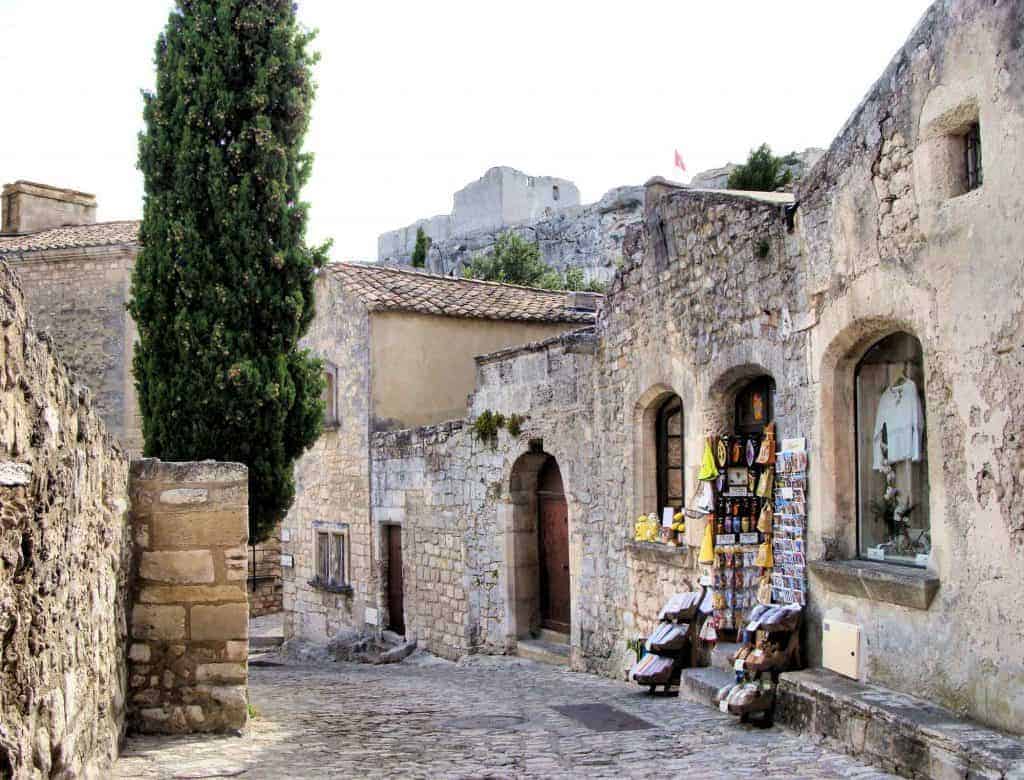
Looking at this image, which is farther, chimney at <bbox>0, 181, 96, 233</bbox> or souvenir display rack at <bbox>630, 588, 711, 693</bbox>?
chimney at <bbox>0, 181, 96, 233</bbox>

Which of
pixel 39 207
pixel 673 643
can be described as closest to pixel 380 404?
pixel 673 643

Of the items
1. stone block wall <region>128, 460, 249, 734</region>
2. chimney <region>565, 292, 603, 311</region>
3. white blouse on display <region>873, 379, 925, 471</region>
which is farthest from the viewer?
chimney <region>565, 292, 603, 311</region>

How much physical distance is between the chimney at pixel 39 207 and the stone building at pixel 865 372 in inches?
578

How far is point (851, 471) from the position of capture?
785 cm

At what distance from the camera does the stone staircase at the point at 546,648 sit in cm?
1287

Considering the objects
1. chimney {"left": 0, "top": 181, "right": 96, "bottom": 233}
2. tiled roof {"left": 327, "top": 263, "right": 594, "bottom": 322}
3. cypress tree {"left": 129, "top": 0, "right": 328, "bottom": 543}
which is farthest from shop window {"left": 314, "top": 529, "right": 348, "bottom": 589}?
chimney {"left": 0, "top": 181, "right": 96, "bottom": 233}

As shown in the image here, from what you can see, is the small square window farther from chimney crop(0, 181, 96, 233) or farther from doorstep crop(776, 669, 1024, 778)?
doorstep crop(776, 669, 1024, 778)

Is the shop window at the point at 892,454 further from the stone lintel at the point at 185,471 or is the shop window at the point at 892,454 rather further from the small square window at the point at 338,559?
the small square window at the point at 338,559

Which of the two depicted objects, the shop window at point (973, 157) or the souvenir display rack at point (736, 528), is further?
the souvenir display rack at point (736, 528)

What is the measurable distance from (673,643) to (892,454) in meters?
Result: 2.92

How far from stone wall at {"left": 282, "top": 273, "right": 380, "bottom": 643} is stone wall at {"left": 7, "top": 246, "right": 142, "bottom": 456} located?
427 centimetres

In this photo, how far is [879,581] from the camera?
7031 mm

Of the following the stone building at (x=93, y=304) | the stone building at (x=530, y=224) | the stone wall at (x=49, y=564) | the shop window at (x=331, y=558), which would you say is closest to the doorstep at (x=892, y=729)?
the stone wall at (x=49, y=564)

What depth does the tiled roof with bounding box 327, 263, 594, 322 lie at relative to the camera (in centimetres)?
1722
